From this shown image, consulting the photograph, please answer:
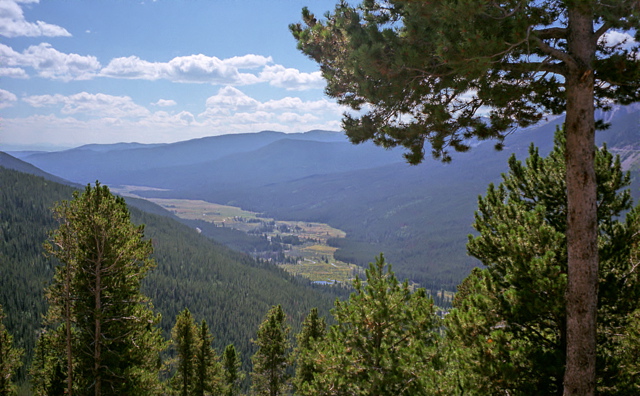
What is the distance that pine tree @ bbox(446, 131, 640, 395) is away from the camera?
8.19 metres

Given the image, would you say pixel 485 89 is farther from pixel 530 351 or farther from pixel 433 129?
pixel 530 351

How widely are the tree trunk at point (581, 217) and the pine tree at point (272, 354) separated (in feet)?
80.5

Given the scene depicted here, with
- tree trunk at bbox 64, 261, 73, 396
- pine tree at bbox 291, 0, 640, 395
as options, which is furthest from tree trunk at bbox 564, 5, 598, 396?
tree trunk at bbox 64, 261, 73, 396

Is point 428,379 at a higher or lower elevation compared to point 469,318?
lower

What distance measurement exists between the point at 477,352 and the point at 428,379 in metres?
1.59

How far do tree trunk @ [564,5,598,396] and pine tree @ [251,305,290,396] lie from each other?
24537 millimetres

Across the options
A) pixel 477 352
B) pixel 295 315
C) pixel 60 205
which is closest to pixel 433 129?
pixel 477 352

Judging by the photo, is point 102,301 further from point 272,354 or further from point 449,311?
point 272,354

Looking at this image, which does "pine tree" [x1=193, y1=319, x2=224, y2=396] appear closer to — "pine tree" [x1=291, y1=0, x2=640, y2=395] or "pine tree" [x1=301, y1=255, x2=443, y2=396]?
"pine tree" [x1=301, y1=255, x2=443, y2=396]

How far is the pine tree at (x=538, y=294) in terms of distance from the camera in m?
8.19

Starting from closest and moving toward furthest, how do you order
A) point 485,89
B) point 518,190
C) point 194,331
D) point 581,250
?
point 581,250
point 485,89
point 518,190
point 194,331

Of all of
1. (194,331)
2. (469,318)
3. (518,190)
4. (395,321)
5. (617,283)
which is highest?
(518,190)

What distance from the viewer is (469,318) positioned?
912 centimetres

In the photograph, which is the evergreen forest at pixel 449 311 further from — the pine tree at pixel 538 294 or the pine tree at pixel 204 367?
the pine tree at pixel 204 367
